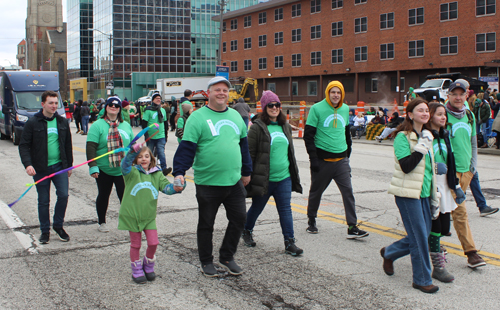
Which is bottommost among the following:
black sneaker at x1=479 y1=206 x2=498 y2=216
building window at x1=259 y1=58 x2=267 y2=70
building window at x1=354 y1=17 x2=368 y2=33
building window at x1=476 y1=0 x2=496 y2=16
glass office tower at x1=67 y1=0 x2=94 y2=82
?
black sneaker at x1=479 y1=206 x2=498 y2=216

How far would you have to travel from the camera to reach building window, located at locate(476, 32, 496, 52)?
39469 millimetres

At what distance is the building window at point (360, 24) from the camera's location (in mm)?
48169

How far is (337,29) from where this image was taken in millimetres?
50625

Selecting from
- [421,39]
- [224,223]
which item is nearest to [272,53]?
[421,39]

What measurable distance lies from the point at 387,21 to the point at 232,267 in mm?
Answer: 45523

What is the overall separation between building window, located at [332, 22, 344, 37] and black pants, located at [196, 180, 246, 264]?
4809cm

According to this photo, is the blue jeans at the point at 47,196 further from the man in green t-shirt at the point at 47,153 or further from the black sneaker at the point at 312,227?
the black sneaker at the point at 312,227

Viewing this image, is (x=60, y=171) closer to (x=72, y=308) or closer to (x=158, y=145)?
(x=72, y=308)

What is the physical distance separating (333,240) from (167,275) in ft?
7.08

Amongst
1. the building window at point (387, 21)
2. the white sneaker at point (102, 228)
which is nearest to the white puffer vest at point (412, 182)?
the white sneaker at point (102, 228)

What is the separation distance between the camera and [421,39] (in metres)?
44.0

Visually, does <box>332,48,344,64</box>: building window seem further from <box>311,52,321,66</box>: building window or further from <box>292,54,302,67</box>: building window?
<box>292,54,302,67</box>: building window

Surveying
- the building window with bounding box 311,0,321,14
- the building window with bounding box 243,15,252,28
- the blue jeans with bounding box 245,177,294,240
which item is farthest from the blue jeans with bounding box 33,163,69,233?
the building window with bounding box 243,15,252,28

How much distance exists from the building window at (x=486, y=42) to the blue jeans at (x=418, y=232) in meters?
→ 40.2
